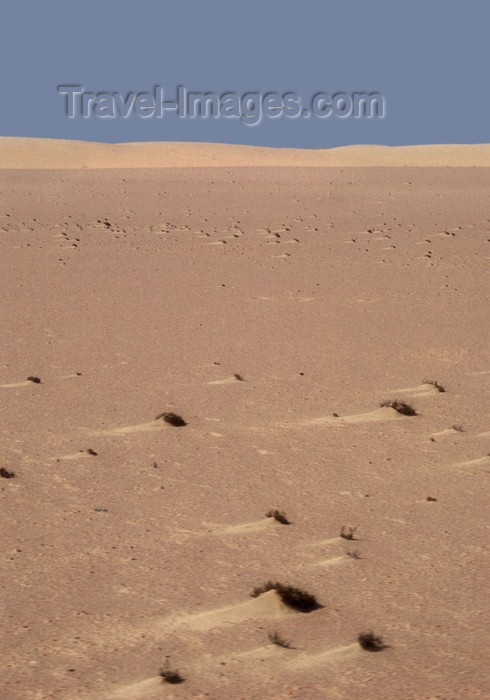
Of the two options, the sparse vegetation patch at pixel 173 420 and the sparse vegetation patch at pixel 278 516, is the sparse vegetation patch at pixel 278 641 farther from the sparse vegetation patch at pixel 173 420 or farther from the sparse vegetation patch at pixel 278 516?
the sparse vegetation patch at pixel 173 420

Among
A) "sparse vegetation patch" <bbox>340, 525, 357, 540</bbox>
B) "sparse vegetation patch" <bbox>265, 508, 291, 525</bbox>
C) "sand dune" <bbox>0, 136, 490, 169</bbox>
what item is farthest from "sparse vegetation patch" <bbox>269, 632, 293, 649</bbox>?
"sand dune" <bbox>0, 136, 490, 169</bbox>

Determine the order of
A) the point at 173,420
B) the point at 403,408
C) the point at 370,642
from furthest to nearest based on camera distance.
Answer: the point at 403,408 < the point at 173,420 < the point at 370,642

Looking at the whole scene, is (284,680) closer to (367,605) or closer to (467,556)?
(367,605)

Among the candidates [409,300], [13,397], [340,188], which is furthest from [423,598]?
[340,188]

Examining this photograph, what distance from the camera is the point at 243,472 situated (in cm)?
695

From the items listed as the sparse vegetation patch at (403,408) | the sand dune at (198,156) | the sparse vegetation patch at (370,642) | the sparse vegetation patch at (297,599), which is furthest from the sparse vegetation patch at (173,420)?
the sand dune at (198,156)

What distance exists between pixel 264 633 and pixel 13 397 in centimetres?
496

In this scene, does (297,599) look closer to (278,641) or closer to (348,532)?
(278,641)

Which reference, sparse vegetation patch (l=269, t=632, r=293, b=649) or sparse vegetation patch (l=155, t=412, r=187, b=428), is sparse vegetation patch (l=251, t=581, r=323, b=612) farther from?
sparse vegetation patch (l=155, t=412, r=187, b=428)

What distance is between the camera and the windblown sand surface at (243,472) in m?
4.42

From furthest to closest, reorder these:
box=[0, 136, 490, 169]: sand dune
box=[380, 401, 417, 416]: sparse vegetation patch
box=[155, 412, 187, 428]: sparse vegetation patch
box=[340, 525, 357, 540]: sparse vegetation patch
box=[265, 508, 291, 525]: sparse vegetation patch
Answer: box=[0, 136, 490, 169]: sand dune
box=[380, 401, 417, 416]: sparse vegetation patch
box=[155, 412, 187, 428]: sparse vegetation patch
box=[265, 508, 291, 525]: sparse vegetation patch
box=[340, 525, 357, 540]: sparse vegetation patch

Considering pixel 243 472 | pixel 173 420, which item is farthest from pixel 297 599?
pixel 173 420

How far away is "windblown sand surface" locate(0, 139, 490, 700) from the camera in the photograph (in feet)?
14.5

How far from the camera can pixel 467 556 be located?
551 cm
